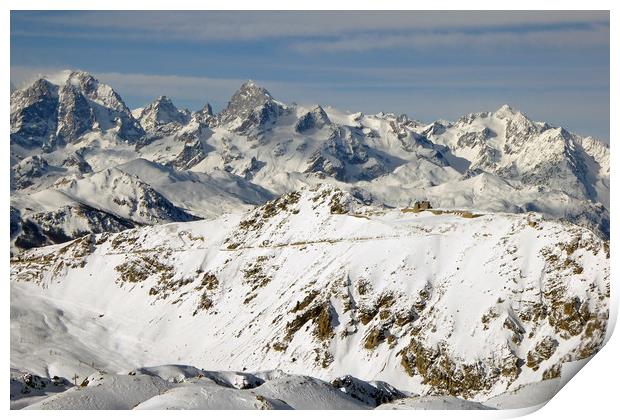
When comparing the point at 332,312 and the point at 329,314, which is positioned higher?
the point at 332,312

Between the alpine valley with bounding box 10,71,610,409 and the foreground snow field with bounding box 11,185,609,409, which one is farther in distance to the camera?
the foreground snow field with bounding box 11,185,609,409

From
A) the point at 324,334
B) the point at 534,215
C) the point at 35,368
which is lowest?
the point at 35,368

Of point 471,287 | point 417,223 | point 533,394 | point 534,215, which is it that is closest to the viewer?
point 533,394

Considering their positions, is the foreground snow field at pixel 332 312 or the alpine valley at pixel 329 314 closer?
the alpine valley at pixel 329 314

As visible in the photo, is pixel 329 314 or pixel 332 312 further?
pixel 332 312

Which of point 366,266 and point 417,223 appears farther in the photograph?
point 417,223
